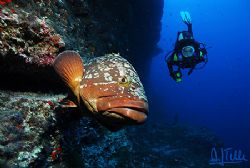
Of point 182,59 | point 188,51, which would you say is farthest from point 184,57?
point 188,51

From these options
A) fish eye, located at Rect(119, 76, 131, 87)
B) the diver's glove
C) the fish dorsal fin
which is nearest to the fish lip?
fish eye, located at Rect(119, 76, 131, 87)

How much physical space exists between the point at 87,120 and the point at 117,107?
2298 mm

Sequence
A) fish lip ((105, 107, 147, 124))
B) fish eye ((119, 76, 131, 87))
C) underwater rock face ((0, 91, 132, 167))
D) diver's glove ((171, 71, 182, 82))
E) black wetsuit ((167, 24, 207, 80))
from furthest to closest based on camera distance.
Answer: black wetsuit ((167, 24, 207, 80))
diver's glove ((171, 71, 182, 82))
underwater rock face ((0, 91, 132, 167))
fish eye ((119, 76, 131, 87))
fish lip ((105, 107, 147, 124))

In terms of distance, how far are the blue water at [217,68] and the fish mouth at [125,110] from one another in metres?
89.3

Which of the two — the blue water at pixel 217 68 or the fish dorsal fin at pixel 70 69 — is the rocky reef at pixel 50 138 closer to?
the fish dorsal fin at pixel 70 69

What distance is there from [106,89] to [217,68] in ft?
519

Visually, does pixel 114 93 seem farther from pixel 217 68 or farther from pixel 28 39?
pixel 217 68

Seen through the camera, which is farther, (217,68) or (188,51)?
(217,68)

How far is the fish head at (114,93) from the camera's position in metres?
2.65

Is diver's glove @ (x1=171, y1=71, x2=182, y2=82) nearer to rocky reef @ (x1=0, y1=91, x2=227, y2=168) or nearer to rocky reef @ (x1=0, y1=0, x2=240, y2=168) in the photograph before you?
rocky reef @ (x1=0, y1=0, x2=240, y2=168)

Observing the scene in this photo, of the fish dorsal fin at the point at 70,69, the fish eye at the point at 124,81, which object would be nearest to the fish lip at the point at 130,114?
the fish eye at the point at 124,81

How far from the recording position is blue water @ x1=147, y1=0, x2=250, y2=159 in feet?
339

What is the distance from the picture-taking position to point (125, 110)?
2.62 m

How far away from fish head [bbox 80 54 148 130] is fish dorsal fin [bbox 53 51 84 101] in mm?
116
